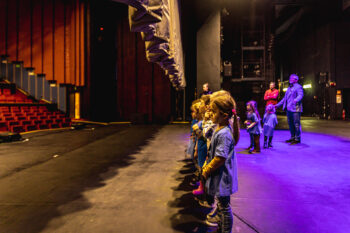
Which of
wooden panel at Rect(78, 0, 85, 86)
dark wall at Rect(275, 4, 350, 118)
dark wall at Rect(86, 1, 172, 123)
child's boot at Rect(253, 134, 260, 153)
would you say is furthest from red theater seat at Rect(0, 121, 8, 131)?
dark wall at Rect(275, 4, 350, 118)

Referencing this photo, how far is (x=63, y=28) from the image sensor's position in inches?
461

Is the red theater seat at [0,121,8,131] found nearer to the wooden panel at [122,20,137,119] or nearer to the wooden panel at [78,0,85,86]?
the wooden panel at [78,0,85,86]

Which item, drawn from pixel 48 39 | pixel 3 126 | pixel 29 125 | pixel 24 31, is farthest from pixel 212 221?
pixel 24 31

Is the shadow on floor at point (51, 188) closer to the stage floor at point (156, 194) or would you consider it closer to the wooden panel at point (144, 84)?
the stage floor at point (156, 194)

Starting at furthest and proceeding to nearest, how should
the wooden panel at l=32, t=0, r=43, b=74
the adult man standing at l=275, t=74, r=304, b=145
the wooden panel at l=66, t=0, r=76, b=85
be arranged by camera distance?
1. the wooden panel at l=66, t=0, r=76, b=85
2. the wooden panel at l=32, t=0, r=43, b=74
3. the adult man standing at l=275, t=74, r=304, b=145

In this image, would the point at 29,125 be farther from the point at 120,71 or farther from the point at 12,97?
the point at 120,71

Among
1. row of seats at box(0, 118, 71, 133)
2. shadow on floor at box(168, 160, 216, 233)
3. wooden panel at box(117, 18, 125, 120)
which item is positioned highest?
wooden panel at box(117, 18, 125, 120)

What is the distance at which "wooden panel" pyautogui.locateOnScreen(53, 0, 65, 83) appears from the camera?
11.5 metres

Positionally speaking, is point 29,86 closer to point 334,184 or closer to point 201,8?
point 201,8

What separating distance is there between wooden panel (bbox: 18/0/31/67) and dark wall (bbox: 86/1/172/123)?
3338 mm

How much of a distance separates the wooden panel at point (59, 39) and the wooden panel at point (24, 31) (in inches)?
47.2

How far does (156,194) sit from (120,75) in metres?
12.7

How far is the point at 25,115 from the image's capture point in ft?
32.0

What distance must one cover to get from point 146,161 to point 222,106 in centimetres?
293
